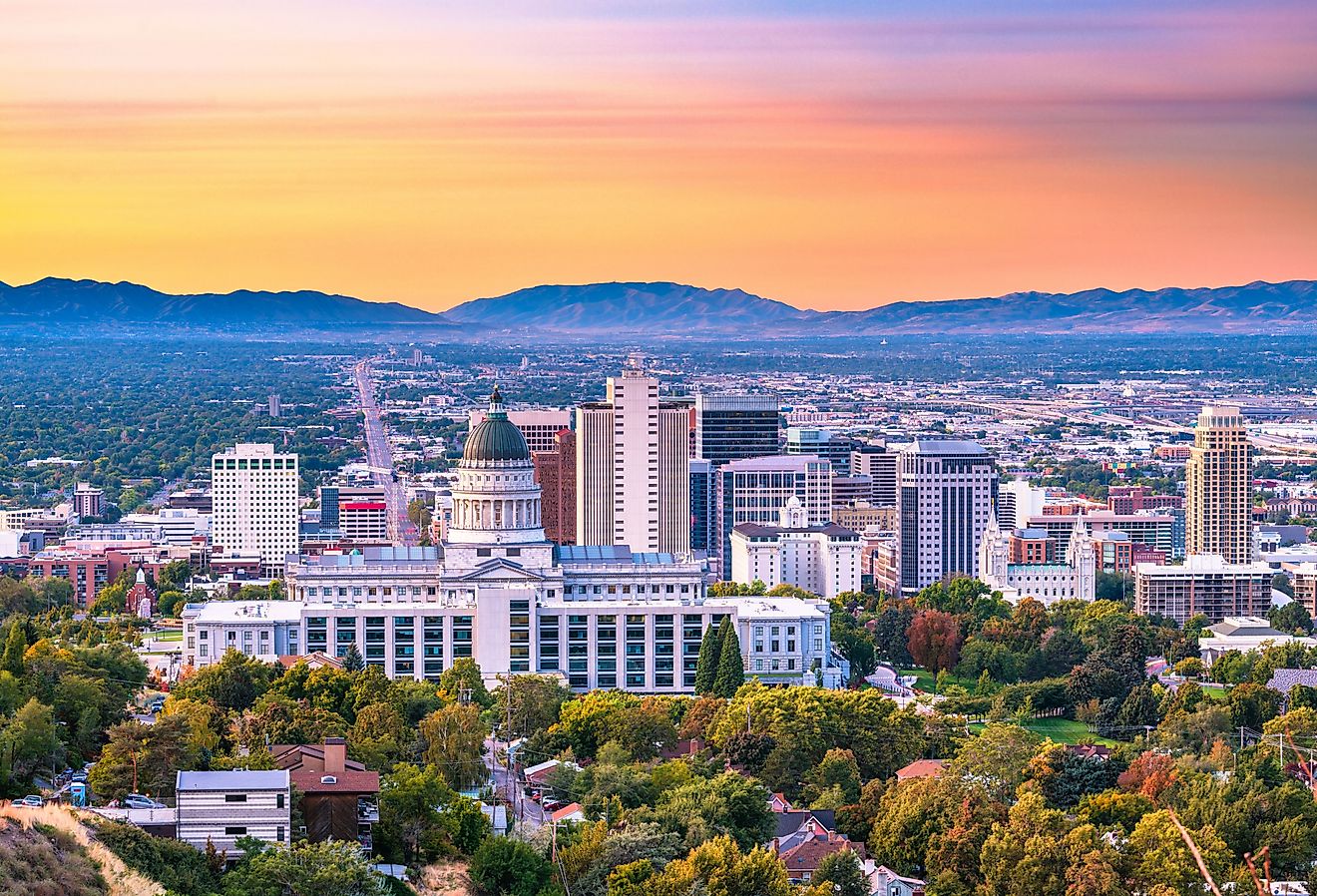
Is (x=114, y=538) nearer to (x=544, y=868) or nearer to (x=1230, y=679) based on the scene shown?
(x=1230, y=679)

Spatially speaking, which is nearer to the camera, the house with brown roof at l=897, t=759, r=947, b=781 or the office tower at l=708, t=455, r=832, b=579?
the house with brown roof at l=897, t=759, r=947, b=781

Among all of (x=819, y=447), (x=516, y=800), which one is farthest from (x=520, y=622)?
(x=819, y=447)

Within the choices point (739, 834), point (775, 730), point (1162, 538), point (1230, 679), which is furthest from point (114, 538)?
point (739, 834)

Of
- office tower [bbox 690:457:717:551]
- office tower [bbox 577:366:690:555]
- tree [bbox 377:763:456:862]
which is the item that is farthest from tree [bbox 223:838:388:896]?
office tower [bbox 690:457:717:551]

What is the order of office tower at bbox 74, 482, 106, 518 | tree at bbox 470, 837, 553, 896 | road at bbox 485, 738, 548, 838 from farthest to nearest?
1. office tower at bbox 74, 482, 106, 518
2. road at bbox 485, 738, 548, 838
3. tree at bbox 470, 837, 553, 896

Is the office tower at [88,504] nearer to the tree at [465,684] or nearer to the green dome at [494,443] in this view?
the green dome at [494,443]

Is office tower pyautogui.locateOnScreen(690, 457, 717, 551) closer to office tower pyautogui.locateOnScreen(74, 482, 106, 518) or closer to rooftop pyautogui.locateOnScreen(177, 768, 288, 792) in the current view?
office tower pyautogui.locateOnScreen(74, 482, 106, 518)
